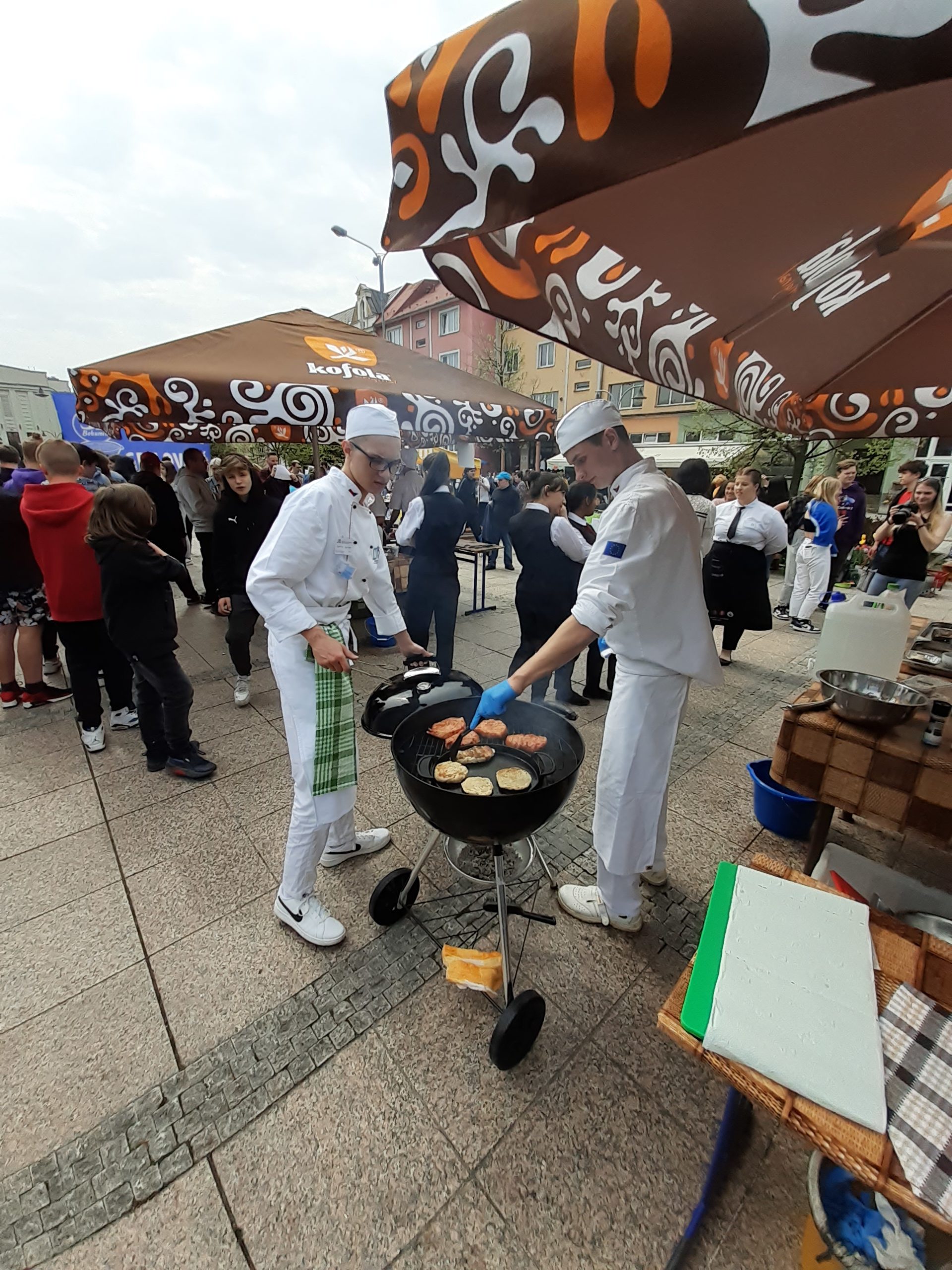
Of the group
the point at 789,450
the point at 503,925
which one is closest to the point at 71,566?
the point at 503,925

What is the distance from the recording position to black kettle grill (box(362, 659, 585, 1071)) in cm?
171

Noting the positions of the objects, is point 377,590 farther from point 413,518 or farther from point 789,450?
point 789,450

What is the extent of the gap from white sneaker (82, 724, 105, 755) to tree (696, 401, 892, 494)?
52.7 ft

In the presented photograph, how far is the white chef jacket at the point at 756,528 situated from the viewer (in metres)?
5.13

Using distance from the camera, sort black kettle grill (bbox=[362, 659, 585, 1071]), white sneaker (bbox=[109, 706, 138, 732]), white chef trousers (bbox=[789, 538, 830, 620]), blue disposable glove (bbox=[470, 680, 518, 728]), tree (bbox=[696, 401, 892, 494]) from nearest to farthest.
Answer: black kettle grill (bbox=[362, 659, 585, 1071]), blue disposable glove (bbox=[470, 680, 518, 728]), white sneaker (bbox=[109, 706, 138, 732]), white chef trousers (bbox=[789, 538, 830, 620]), tree (bbox=[696, 401, 892, 494])

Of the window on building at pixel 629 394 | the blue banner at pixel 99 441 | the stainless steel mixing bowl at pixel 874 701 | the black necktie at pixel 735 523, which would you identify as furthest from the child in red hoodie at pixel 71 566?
the window on building at pixel 629 394

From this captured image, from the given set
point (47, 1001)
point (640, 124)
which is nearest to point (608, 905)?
point (47, 1001)

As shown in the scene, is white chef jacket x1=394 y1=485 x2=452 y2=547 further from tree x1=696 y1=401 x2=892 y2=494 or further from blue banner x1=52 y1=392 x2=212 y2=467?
tree x1=696 y1=401 x2=892 y2=494

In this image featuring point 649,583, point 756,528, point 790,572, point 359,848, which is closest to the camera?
point 649,583

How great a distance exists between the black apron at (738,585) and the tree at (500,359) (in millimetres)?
24111

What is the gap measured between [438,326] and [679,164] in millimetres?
35250

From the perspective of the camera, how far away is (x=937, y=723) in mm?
2086

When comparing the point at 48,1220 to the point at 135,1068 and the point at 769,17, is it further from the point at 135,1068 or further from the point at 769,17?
the point at 769,17

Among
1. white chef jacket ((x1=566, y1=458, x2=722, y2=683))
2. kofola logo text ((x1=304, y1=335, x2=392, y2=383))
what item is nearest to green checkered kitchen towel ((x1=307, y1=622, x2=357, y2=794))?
white chef jacket ((x1=566, y1=458, x2=722, y2=683))
